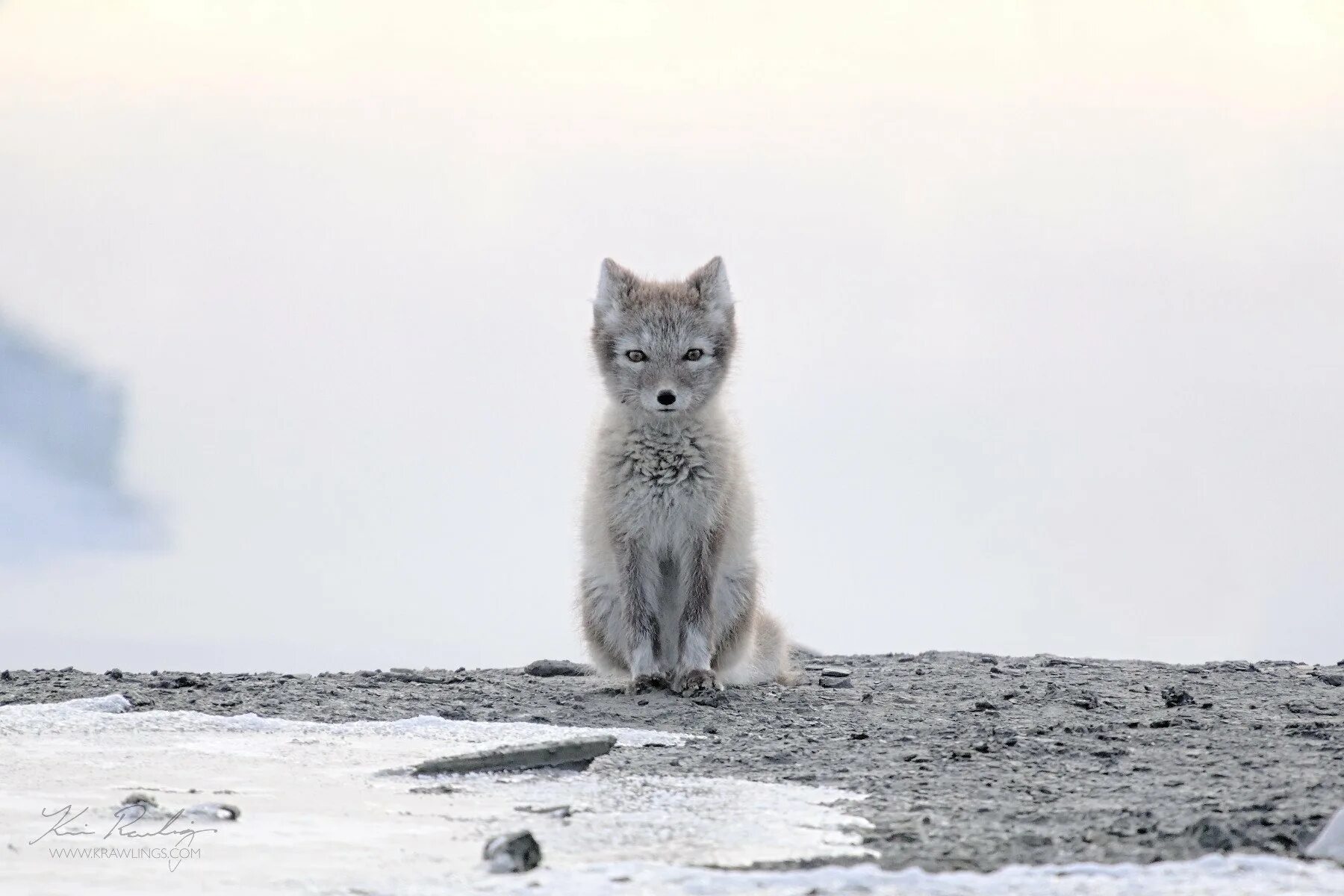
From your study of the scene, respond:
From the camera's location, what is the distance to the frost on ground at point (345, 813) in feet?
13.2

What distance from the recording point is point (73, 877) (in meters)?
3.99

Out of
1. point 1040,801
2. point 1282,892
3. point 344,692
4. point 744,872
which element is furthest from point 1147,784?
point 344,692

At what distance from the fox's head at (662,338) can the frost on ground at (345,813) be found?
2.28 meters

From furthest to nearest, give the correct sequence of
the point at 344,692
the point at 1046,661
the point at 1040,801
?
the point at 1046,661, the point at 344,692, the point at 1040,801

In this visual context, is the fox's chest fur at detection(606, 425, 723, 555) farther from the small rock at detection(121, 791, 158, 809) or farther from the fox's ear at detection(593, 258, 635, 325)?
the small rock at detection(121, 791, 158, 809)

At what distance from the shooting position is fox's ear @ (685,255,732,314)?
8.62 m

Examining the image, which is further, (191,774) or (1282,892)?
(191,774)

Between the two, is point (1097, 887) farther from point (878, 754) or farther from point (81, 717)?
point (81, 717)

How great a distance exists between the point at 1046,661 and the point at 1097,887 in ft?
23.1

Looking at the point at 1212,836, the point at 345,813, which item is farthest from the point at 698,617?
the point at 1212,836

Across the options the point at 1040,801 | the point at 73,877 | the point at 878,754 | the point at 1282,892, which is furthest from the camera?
the point at 878,754

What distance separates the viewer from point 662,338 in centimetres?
830

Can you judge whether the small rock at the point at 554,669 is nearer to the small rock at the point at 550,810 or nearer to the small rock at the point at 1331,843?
the small rock at the point at 550,810
